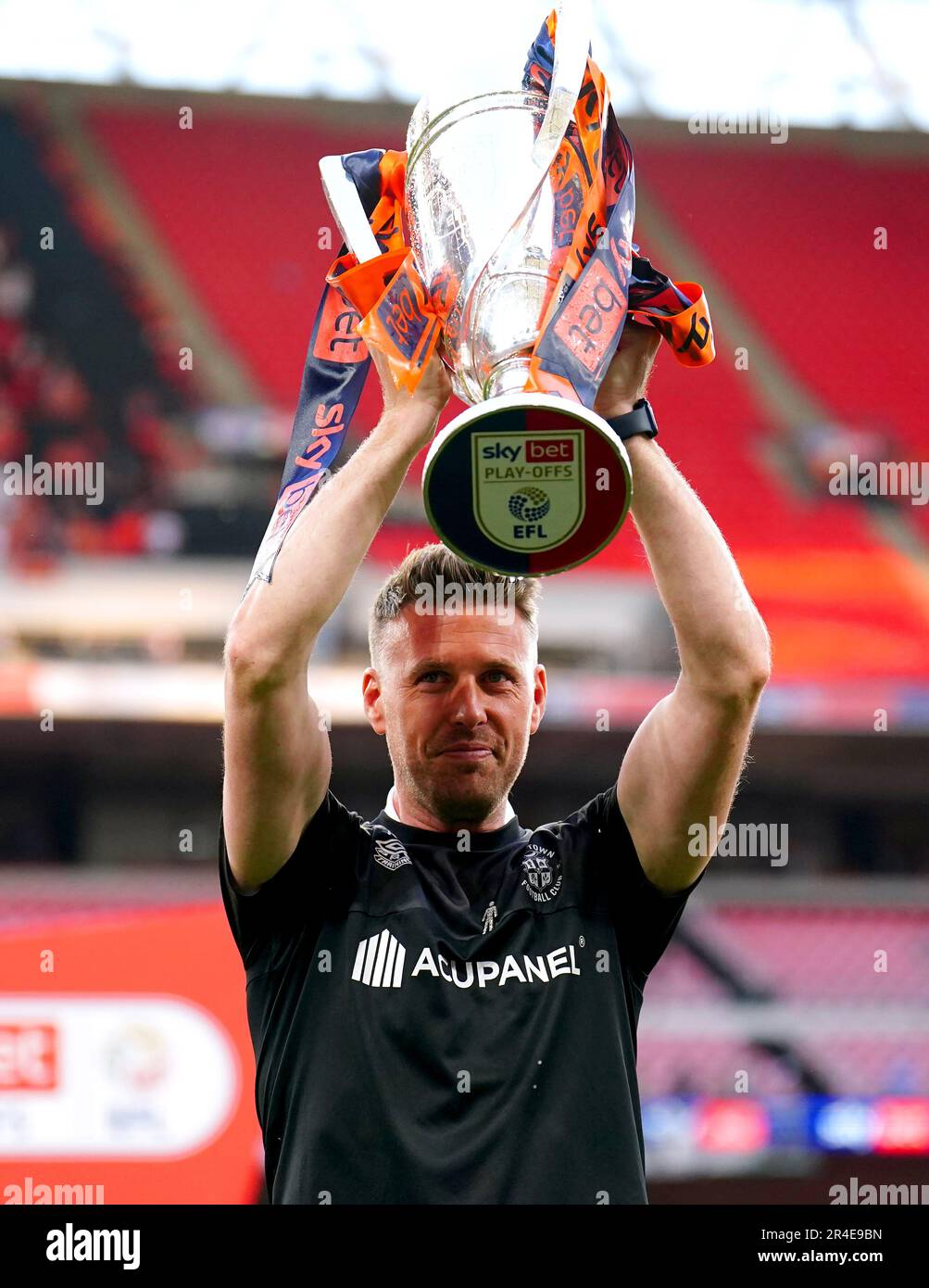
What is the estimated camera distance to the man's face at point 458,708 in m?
1.83

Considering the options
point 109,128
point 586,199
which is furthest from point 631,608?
point 586,199

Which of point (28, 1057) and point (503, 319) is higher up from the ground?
point (503, 319)

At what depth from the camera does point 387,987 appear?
5.56 feet

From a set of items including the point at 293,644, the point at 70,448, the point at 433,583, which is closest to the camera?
the point at 293,644

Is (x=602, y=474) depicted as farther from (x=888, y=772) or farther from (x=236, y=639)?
(x=888, y=772)

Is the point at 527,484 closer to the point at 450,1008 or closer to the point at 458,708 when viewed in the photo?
the point at 458,708

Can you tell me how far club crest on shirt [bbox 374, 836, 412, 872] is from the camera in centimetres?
183

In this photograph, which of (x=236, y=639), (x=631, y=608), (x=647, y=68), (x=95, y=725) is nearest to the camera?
(x=236, y=639)

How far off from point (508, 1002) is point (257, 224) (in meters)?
6.64

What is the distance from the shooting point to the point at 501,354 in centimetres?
167

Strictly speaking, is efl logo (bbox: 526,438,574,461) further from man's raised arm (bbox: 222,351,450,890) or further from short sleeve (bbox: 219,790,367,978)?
short sleeve (bbox: 219,790,367,978)

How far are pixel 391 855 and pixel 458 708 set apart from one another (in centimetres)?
20

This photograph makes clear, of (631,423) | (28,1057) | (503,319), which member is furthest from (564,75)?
(28,1057)
